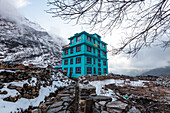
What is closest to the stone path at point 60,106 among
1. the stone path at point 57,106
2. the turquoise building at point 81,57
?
the stone path at point 57,106

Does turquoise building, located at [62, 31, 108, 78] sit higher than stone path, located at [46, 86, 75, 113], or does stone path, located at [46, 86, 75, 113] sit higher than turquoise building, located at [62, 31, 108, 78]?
turquoise building, located at [62, 31, 108, 78]

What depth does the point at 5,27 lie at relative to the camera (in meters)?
42.9

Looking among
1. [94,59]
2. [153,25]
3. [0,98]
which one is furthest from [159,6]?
[94,59]

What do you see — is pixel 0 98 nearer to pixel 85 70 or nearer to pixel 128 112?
pixel 128 112

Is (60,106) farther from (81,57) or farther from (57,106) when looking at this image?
(81,57)

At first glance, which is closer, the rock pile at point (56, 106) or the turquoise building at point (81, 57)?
the rock pile at point (56, 106)

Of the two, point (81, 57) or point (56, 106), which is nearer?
point (56, 106)

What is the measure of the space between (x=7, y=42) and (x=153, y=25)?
53335 millimetres

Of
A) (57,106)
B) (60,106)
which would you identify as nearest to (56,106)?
(57,106)

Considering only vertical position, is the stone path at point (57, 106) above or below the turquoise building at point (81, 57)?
below

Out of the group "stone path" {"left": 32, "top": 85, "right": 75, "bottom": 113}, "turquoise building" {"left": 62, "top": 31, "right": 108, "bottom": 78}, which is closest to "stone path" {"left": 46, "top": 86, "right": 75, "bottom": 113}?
"stone path" {"left": 32, "top": 85, "right": 75, "bottom": 113}

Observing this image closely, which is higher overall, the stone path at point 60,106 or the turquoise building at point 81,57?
the turquoise building at point 81,57

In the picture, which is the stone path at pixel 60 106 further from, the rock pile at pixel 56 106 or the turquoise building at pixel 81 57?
the turquoise building at pixel 81 57

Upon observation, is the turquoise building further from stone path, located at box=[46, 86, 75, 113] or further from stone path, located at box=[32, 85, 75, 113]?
stone path, located at box=[32, 85, 75, 113]
